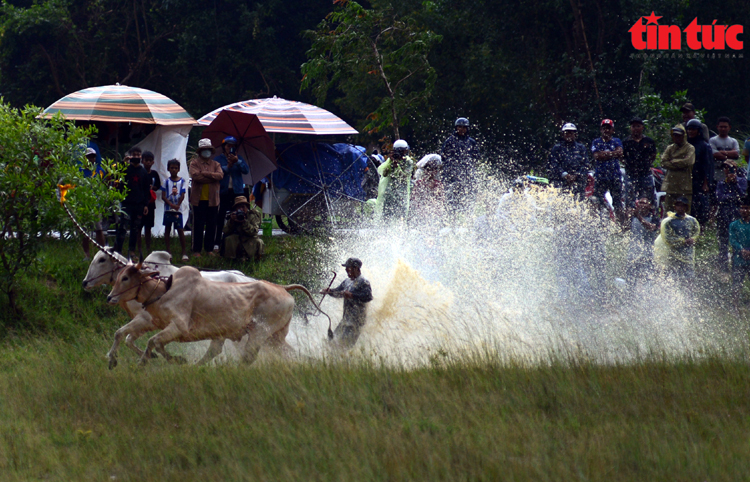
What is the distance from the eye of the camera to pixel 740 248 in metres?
12.3

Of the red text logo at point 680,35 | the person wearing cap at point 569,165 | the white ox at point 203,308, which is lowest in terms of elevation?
the white ox at point 203,308

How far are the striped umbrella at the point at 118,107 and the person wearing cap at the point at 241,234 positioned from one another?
7.56ft

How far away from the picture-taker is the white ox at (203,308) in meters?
8.79

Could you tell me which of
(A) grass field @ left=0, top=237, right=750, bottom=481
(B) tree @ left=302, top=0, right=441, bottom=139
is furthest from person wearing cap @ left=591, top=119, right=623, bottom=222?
(B) tree @ left=302, top=0, right=441, bottom=139

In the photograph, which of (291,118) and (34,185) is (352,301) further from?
(291,118)

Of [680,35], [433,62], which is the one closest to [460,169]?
[680,35]

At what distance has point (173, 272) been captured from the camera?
952cm

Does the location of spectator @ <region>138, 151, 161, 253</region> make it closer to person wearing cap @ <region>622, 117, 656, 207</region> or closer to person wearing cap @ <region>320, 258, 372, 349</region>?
person wearing cap @ <region>320, 258, 372, 349</region>

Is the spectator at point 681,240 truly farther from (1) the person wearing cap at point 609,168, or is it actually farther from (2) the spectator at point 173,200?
(2) the spectator at point 173,200

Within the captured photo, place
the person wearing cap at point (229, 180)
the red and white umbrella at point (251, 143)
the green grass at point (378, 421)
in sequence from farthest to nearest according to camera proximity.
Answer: the red and white umbrella at point (251, 143), the person wearing cap at point (229, 180), the green grass at point (378, 421)

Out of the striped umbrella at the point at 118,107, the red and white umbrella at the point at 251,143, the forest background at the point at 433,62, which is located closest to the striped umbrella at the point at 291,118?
the red and white umbrella at the point at 251,143

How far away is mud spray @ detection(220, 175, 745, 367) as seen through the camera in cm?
1055

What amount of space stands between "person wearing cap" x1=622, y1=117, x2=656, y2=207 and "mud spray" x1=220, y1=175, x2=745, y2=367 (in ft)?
2.21

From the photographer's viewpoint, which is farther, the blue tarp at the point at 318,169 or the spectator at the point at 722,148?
the blue tarp at the point at 318,169
